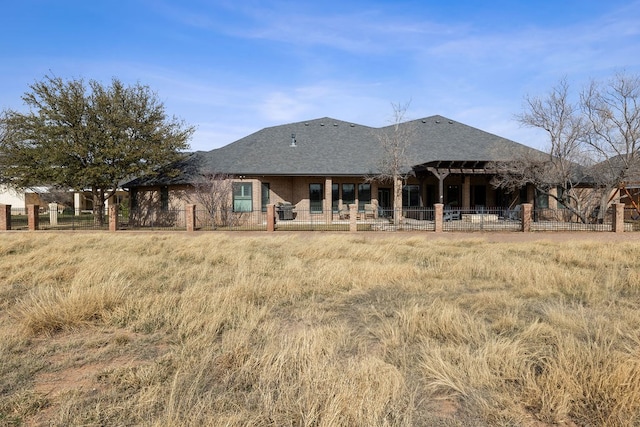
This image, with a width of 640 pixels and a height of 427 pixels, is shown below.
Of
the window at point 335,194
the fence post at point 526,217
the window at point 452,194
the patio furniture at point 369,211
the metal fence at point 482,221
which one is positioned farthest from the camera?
the window at point 452,194

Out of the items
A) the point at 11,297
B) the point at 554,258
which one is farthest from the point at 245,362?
the point at 554,258

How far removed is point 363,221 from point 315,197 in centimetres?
384

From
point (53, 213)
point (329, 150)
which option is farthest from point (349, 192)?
point (53, 213)

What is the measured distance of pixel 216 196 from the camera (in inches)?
930

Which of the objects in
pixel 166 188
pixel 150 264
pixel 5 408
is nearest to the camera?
pixel 5 408

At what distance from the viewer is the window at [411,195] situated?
28.0 metres

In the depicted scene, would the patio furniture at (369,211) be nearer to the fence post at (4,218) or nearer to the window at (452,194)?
the window at (452,194)

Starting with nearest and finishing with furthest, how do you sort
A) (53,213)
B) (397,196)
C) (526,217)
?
(526,217), (397,196), (53,213)

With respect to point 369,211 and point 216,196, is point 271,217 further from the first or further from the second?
point 369,211

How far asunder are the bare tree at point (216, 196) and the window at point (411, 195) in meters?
12.1

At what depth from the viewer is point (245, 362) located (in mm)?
3967

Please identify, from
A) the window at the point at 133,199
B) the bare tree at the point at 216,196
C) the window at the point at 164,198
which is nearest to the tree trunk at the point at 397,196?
the bare tree at the point at 216,196

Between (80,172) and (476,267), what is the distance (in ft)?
69.9

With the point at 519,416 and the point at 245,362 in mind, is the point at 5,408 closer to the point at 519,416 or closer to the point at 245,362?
the point at 245,362
